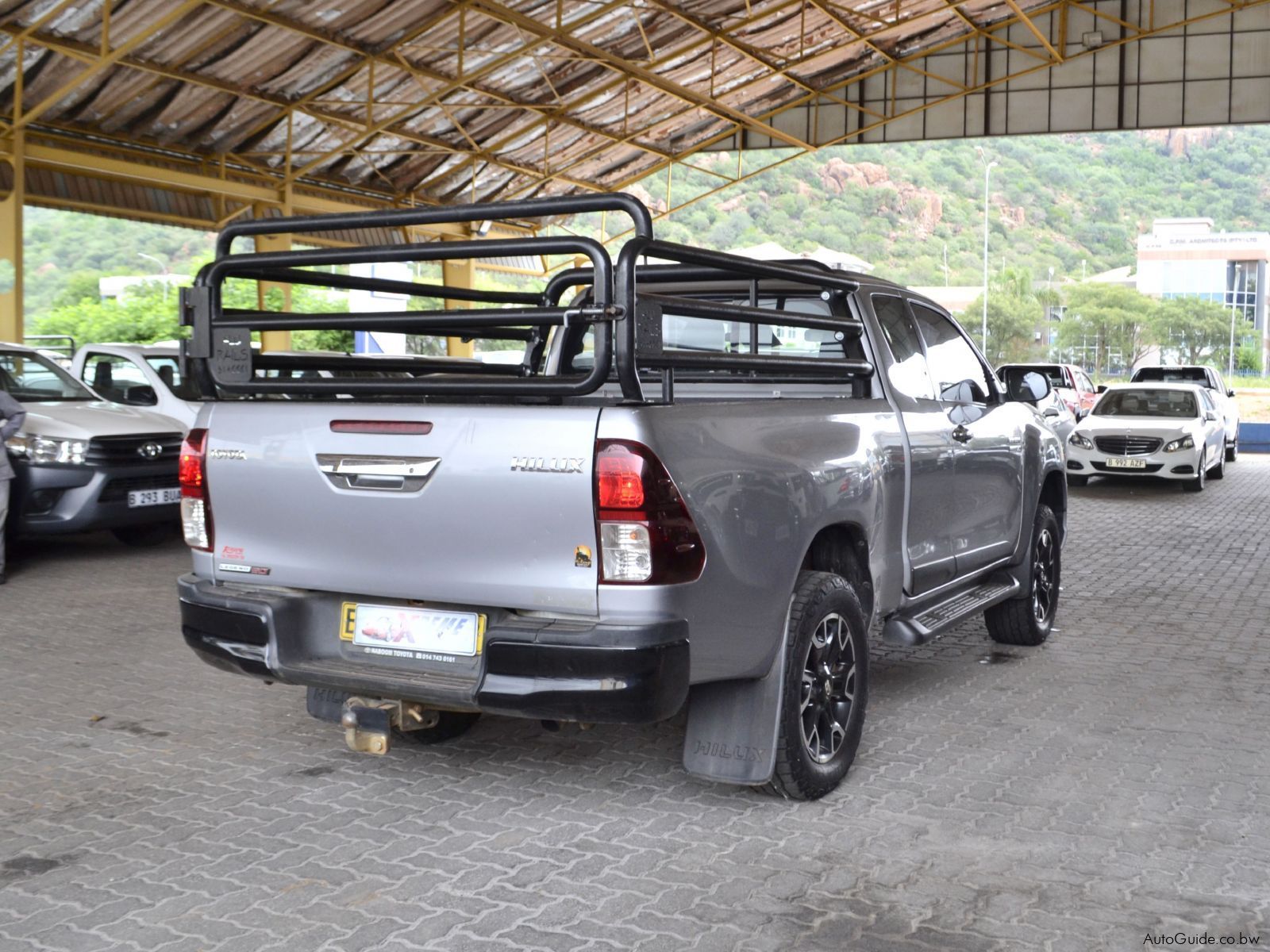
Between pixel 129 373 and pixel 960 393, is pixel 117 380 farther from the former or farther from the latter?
pixel 960 393

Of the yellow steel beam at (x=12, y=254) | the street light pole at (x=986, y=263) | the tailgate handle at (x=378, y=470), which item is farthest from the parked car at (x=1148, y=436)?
the street light pole at (x=986, y=263)

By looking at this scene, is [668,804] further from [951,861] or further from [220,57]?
[220,57]

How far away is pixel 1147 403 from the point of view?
1894cm

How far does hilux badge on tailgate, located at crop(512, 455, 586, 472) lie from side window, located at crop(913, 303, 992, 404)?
9.49ft

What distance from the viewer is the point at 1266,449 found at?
28.2m

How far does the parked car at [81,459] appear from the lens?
9.69 meters

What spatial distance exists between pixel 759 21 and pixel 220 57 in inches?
376

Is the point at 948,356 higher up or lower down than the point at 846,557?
higher up

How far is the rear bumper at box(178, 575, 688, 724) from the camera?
367 centimetres

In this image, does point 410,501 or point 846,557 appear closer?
point 410,501

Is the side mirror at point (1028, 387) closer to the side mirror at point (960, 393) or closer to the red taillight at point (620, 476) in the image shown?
the side mirror at point (960, 393)

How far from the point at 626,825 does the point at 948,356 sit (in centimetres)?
308

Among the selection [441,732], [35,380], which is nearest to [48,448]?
[35,380]

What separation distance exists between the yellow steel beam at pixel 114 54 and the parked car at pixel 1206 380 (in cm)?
1641
